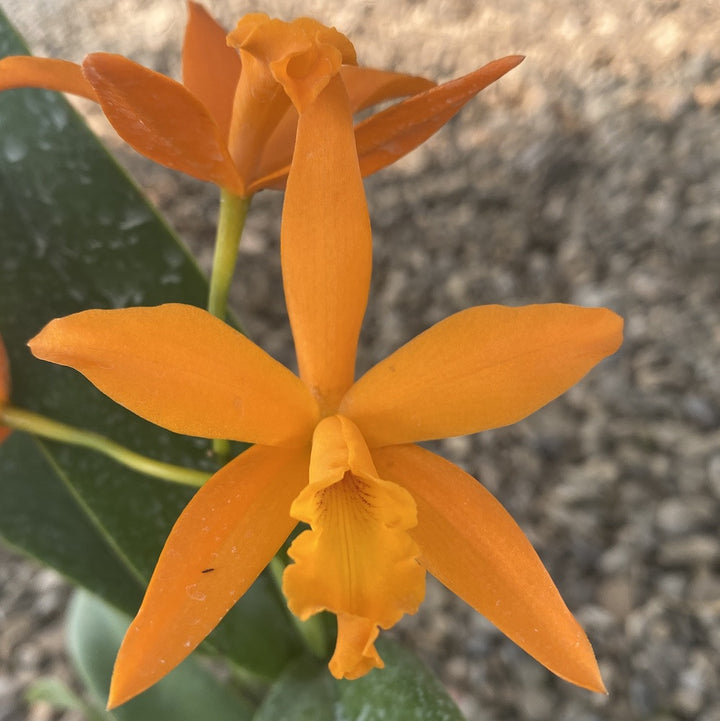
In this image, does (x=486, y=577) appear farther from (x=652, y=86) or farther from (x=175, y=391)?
(x=652, y=86)

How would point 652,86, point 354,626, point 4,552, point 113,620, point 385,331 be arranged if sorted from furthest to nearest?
point 652,86 → point 385,331 → point 4,552 → point 113,620 → point 354,626

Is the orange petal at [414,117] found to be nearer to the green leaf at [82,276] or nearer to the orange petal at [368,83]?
the orange petal at [368,83]

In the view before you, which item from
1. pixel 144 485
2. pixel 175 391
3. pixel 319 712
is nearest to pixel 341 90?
pixel 175 391

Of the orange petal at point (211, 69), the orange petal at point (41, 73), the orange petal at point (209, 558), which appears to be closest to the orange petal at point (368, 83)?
the orange petal at point (211, 69)

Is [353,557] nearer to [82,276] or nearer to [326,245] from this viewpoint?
[326,245]

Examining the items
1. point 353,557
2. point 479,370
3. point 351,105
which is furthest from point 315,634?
point 351,105

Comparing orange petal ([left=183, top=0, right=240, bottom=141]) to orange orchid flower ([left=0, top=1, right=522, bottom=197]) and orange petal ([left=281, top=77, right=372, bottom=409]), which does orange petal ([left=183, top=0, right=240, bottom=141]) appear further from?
orange petal ([left=281, top=77, right=372, bottom=409])

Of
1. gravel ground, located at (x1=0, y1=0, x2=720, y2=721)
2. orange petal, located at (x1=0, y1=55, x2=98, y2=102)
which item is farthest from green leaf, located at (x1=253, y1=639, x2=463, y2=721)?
orange petal, located at (x1=0, y1=55, x2=98, y2=102)
